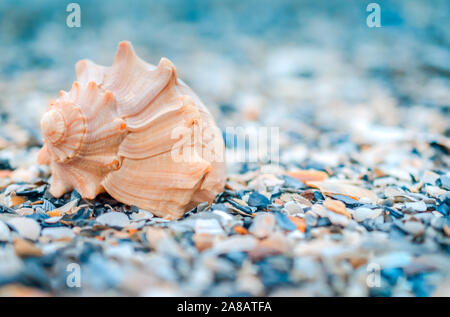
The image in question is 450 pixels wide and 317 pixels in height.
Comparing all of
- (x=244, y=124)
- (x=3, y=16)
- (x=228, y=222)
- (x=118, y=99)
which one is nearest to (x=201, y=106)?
(x=118, y=99)

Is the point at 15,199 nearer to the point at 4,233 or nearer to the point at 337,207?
the point at 4,233

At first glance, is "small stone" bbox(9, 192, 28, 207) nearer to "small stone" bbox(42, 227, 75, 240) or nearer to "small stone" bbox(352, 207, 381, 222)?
"small stone" bbox(42, 227, 75, 240)

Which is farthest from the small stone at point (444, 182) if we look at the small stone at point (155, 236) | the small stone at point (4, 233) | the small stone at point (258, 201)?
the small stone at point (4, 233)

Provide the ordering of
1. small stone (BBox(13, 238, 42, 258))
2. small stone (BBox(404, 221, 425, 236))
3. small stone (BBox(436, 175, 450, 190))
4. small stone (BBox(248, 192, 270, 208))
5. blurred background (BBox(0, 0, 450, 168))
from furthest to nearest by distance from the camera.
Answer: blurred background (BBox(0, 0, 450, 168)) → small stone (BBox(436, 175, 450, 190)) → small stone (BBox(248, 192, 270, 208)) → small stone (BBox(404, 221, 425, 236)) → small stone (BBox(13, 238, 42, 258))

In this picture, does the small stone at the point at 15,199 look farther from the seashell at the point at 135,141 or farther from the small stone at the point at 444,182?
the small stone at the point at 444,182

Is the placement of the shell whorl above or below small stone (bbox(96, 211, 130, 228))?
above

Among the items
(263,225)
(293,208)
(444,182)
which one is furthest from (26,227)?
(444,182)

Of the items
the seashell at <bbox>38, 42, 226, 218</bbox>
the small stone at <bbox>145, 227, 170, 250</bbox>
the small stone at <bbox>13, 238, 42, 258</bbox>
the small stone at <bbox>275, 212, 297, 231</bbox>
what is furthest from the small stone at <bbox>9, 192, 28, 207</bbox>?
the small stone at <bbox>275, 212, 297, 231</bbox>
